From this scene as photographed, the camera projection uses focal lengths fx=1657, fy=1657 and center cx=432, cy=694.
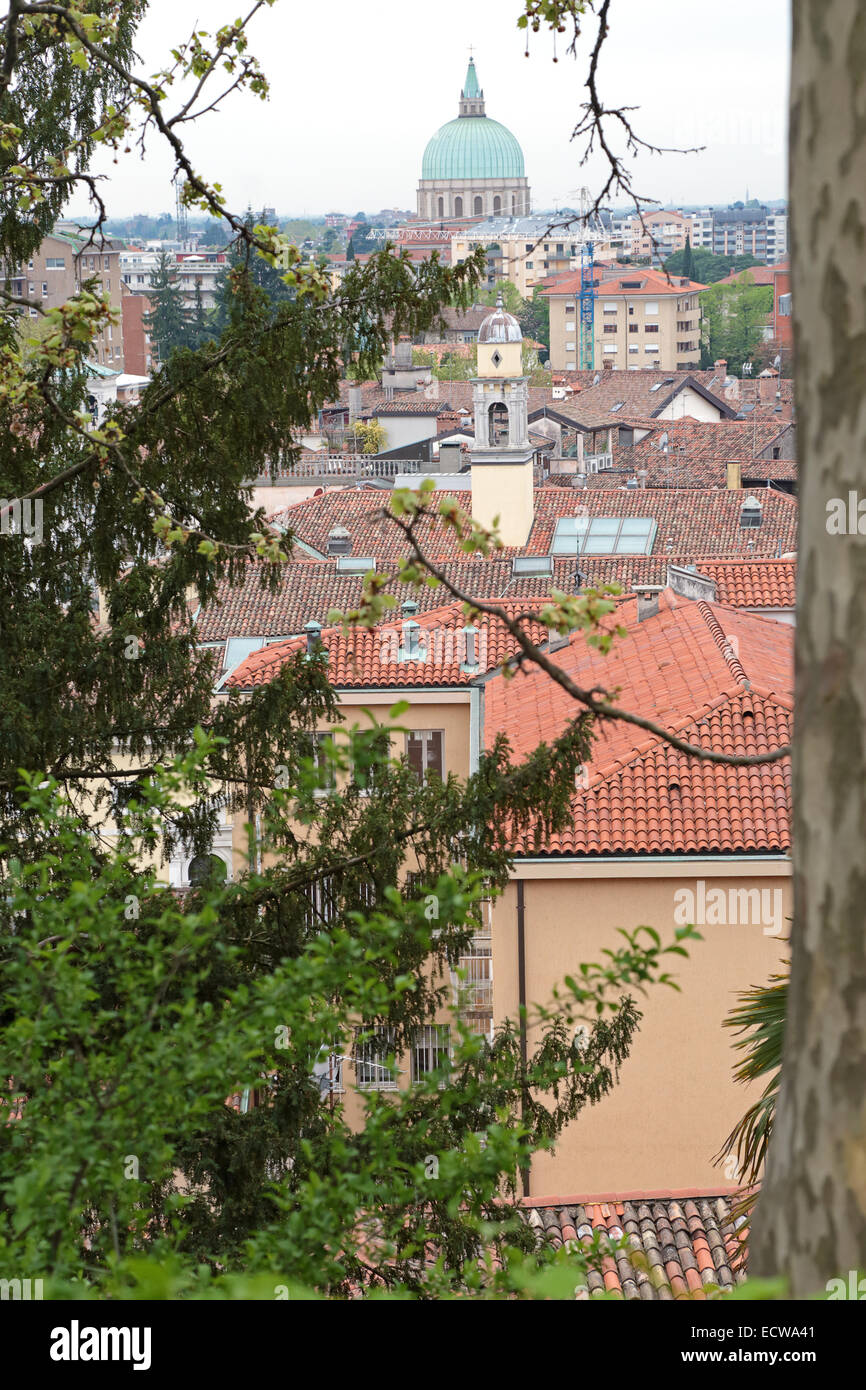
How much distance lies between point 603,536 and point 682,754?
34.0 metres

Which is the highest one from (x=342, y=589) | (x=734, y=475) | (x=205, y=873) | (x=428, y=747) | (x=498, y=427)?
(x=498, y=427)

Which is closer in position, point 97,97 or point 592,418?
point 97,97

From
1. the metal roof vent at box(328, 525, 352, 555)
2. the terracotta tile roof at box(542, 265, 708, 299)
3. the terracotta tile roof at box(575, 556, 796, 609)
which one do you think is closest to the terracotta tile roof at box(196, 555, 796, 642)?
the metal roof vent at box(328, 525, 352, 555)

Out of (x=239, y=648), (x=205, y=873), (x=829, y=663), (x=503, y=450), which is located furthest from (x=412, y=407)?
(x=829, y=663)

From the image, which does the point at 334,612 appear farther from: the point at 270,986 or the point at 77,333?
the point at 77,333

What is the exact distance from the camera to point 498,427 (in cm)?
4831

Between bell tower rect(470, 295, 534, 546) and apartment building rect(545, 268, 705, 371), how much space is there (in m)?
88.0

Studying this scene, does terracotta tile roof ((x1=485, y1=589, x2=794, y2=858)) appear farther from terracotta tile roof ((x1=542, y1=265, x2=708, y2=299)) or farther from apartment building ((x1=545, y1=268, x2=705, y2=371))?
apartment building ((x1=545, y1=268, x2=705, y2=371))

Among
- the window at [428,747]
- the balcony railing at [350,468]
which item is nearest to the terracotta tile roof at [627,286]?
the balcony railing at [350,468]

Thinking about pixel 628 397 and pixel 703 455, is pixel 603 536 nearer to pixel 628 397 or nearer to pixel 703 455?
pixel 703 455

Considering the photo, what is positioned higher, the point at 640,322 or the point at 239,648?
the point at 640,322
